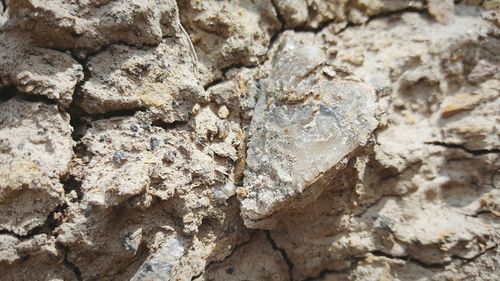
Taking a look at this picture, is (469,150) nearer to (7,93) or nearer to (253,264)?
(253,264)

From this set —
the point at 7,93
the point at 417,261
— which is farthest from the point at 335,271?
the point at 7,93

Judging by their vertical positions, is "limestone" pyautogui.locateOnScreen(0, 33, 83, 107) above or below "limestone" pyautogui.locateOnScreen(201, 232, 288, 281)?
above

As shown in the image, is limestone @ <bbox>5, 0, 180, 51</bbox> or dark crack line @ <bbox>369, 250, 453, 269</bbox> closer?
limestone @ <bbox>5, 0, 180, 51</bbox>

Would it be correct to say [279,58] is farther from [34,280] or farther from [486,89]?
[34,280]

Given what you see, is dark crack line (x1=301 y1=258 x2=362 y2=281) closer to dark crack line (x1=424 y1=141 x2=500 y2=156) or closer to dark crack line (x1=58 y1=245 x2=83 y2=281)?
dark crack line (x1=424 y1=141 x2=500 y2=156)

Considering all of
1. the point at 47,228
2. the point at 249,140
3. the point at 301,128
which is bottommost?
the point at 47,228

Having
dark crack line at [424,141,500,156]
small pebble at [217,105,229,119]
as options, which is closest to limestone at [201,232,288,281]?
small pebble at [217,105,229,119]

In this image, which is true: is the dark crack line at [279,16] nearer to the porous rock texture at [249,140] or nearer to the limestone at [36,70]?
the porous rock texture at [249,140]
